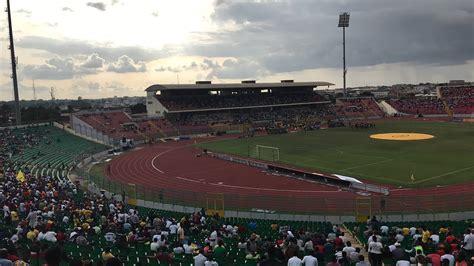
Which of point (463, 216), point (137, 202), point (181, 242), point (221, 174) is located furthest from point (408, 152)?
point (181, 242)

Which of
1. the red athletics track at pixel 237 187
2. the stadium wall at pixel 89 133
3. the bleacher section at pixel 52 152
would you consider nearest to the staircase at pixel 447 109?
the red athletics track at pixel 237 187

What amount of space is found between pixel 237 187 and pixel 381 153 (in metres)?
21.3

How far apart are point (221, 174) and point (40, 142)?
3188 cm

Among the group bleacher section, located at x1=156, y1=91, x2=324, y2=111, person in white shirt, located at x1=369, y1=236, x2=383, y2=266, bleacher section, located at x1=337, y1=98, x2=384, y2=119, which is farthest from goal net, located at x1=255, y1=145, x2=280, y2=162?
bleacher section, located at x1=337, y1=98, x2=384, y2=119

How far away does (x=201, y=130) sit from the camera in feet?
273

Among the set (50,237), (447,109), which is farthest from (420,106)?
(50,237)

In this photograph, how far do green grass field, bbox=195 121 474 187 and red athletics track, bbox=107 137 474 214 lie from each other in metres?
4.37

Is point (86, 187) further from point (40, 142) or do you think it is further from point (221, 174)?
point (40, 142)

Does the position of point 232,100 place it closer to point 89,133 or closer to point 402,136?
point 89,133

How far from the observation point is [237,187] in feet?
120

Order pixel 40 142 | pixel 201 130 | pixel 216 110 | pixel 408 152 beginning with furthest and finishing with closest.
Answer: pixel 216 110
pixel 201 130
pixel 40 142
pixel 408 152

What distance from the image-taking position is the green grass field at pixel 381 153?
123 ft

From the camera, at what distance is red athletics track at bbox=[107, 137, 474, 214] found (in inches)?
1046

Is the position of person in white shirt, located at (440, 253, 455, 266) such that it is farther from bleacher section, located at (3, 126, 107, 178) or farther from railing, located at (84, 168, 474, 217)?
bleacher section, located at (3, 126, 107, 178)
